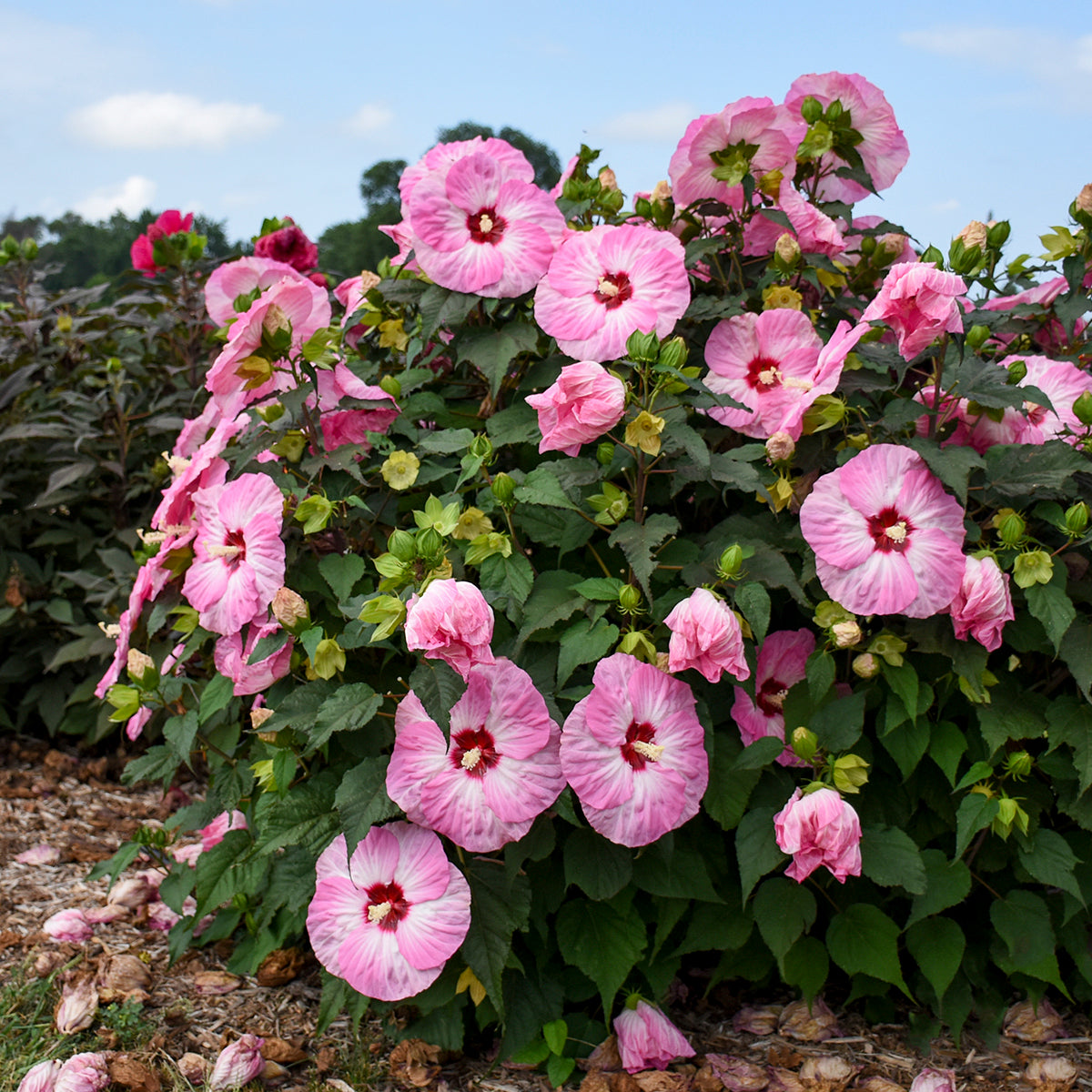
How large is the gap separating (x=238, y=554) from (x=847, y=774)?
1.10 metres

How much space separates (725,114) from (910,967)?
168 cm

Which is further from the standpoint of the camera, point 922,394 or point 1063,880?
point 922,394

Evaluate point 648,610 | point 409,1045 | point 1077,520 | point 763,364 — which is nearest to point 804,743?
point 648,610

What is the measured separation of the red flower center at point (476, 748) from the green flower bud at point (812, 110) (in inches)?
53.3

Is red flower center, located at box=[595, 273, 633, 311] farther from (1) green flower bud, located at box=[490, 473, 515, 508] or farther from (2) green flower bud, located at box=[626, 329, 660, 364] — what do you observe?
(1) green flower bud, located at box=[490, 473, 515, 508]

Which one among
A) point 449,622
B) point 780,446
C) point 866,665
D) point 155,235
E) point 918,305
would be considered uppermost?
point 155,235

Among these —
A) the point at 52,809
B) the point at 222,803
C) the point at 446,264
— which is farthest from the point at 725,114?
the point at 52,809

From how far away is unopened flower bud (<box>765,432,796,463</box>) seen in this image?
1738mm

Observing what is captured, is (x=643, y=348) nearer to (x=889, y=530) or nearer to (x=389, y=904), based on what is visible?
(x=889, y=530)

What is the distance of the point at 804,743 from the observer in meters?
1.71

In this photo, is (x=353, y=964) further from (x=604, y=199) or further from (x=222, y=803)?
A: (x=604, y=199)

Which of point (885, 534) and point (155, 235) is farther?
point (155, 235)

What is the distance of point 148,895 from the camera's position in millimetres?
2682

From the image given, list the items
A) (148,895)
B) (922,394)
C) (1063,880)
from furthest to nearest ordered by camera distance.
→ 1. (148,895)
2. (922,394)
3. (1063,880)
